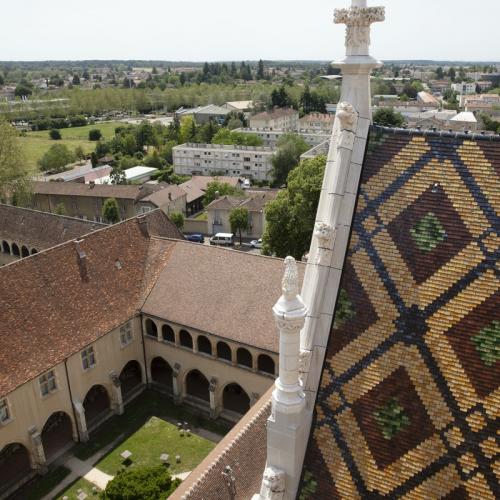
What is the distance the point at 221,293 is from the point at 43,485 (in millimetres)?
13974

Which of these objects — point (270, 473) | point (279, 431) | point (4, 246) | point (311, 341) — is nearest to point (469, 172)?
point (311, 341)

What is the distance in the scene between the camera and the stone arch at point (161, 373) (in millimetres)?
35188

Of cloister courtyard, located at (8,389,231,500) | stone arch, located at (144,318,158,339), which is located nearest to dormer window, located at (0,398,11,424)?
cloister courtyard, located at (8,389,231,500)

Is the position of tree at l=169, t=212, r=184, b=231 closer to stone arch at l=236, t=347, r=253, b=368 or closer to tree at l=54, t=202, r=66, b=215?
tree at l=54, t=202, r=66, b=215

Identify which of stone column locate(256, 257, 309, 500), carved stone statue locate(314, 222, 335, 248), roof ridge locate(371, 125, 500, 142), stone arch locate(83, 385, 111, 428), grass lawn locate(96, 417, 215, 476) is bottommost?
grass lawn locate(96, 417, 215, 476)

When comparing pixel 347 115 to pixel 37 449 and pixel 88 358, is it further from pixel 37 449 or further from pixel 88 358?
pixel 37 449

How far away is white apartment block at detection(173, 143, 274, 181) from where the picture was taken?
342 ft

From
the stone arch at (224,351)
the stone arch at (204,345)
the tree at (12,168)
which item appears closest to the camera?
the stone arch at (224,351)

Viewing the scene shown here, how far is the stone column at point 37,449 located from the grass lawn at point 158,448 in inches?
114

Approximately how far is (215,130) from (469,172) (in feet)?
429

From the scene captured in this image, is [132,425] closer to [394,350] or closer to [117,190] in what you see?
[394,350]

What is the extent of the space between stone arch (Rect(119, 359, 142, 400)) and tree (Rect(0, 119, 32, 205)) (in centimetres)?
3795

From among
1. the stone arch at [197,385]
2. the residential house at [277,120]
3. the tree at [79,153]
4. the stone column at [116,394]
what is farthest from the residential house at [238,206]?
the residential house at [277,120]

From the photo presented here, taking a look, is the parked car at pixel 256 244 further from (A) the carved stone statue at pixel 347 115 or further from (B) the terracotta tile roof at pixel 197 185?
(A) the carved stone statue at pixel 347 115
